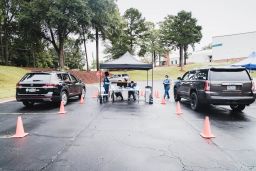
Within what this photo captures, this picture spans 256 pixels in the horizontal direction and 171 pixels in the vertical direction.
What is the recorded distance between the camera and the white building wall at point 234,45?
53.3m

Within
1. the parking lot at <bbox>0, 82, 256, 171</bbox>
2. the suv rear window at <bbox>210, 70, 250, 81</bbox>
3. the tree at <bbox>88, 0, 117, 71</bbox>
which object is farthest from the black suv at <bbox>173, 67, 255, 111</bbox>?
the tree at <bbox>88, 0, 117, 71</bbox>

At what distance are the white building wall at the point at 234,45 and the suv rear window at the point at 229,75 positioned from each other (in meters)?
45.4

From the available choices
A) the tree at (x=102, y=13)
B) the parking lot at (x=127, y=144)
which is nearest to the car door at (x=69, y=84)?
the parking lot at (x=127, y=144)

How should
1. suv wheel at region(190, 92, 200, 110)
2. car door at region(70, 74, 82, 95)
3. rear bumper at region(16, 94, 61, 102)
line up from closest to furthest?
1. suv wheel at region(190, 92, 200, 110)
2. rear bumper at region(16, 94, 61, 102)
3. car door at region(70, 74, 82, 95)

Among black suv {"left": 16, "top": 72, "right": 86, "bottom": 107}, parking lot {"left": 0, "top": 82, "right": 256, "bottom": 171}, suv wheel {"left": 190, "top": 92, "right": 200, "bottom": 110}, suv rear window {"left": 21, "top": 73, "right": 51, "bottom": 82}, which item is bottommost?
parking lot {"left": 0, "top": 82, "right": 256, "bottom": 171}

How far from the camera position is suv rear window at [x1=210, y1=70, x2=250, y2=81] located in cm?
1171

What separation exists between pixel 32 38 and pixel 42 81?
3633 centimetres

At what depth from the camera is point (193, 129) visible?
8.78 metres

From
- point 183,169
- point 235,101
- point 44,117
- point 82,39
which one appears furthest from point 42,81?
point 82,39

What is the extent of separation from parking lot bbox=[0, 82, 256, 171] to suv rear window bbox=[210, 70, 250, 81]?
162 cm

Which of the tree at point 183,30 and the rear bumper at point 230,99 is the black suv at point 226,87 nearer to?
the rear bumper at point 230,99

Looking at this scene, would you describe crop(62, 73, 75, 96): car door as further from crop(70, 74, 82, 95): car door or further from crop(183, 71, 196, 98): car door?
crop(183, 71, 196, 98): car door

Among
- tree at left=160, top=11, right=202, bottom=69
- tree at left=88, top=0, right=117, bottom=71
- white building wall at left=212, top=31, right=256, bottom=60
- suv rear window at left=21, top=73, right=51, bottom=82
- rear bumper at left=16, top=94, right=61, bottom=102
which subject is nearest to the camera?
rear bumper at left=16, top=94, right=61, bottom=102

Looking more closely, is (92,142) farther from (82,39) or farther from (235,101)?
(82,39)
